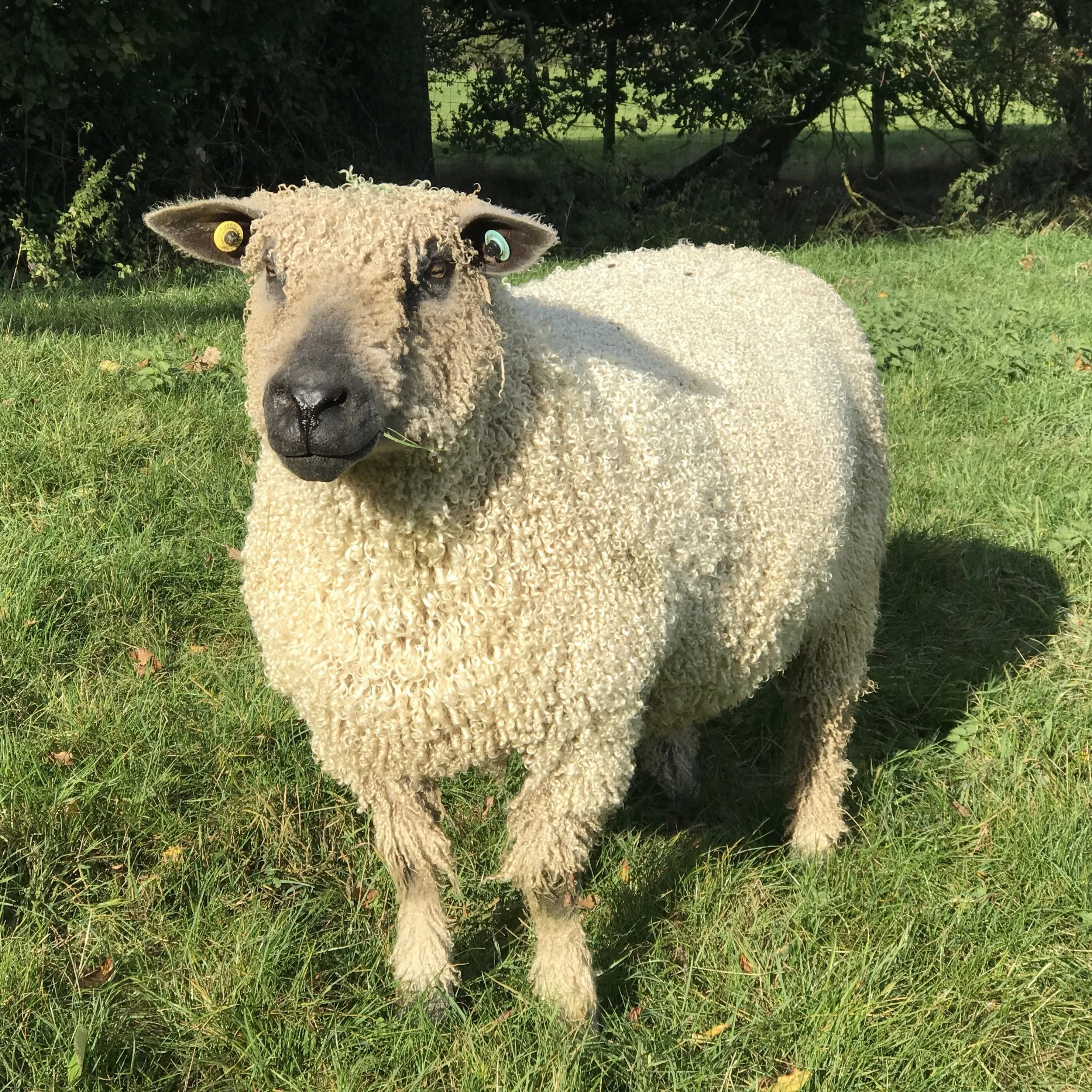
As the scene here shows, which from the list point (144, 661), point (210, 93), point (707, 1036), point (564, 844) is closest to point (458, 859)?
point (564, 844)

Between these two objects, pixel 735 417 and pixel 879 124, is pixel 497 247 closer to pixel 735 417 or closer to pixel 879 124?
pixel 735 417

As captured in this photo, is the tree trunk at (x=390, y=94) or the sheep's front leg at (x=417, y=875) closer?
the sheep's front leg at (x=417, y=875)

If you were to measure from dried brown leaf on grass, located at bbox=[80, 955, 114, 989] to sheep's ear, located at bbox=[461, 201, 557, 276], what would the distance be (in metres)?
1.98

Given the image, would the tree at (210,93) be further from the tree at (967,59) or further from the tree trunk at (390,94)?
the tree at (967,59)

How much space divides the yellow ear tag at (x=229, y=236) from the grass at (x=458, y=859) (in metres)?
1.62

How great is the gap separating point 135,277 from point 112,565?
5.38m

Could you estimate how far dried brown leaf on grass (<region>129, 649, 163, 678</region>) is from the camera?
3734 millimetres

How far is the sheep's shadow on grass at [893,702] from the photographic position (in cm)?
350

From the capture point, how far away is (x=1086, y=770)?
3762 millimetres

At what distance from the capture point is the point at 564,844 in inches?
109

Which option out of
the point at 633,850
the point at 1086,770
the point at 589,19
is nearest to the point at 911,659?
the point at 1086,770

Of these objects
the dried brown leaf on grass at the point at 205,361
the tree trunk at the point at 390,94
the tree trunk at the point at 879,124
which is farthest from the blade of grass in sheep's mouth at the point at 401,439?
the tree trunk at the point at 879,124

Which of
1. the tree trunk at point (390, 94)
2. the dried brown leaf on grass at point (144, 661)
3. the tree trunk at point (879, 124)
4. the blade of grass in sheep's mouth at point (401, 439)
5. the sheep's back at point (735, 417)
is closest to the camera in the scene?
the blade of grass in sheep's mouth at point (401, 439)

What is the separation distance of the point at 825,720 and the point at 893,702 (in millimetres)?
788
